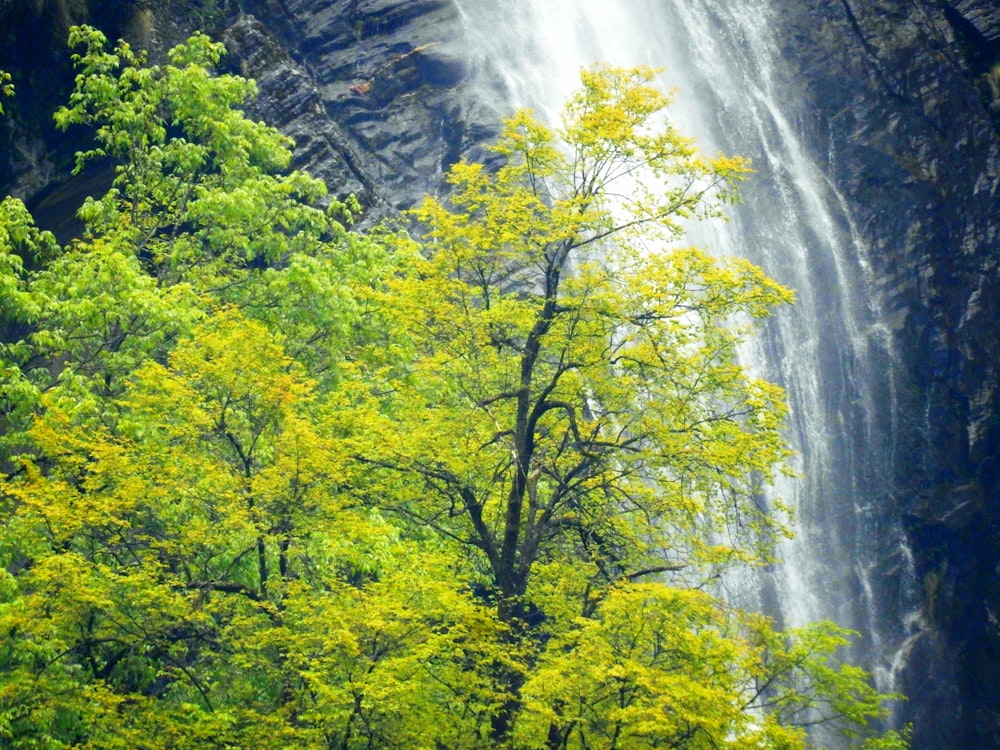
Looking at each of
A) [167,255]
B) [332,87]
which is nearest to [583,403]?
[167,255]

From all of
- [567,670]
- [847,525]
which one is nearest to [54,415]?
[567,670]

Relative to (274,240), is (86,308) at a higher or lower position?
lower

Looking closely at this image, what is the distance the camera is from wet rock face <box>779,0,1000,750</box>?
3347cm

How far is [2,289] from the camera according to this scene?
1591 cm

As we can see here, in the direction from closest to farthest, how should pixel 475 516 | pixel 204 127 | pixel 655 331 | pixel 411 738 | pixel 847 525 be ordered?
pixel 411 738 → pixel 475 516 → pixel 655 331 → pixel 204 127 → pixel 847 525

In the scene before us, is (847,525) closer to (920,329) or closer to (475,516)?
(920,329)

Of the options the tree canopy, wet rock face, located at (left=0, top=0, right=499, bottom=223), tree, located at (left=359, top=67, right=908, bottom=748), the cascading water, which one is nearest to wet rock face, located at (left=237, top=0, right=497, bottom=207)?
wet rock face, located at (left=0, top=0, right=499, bottom=223)

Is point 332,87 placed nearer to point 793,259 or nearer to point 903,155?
point 793,259

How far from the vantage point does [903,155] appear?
131ft

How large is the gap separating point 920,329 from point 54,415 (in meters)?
31.8

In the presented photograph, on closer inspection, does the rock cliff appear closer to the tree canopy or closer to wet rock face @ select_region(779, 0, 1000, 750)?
wet rock face @ select_region(779, 0, 1000, 750)

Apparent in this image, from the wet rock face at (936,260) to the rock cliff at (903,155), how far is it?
0.19 ft

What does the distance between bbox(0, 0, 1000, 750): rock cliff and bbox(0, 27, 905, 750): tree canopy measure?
565 inches

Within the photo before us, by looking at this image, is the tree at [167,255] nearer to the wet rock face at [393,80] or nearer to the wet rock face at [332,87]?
the wet rock face at [332,87]
